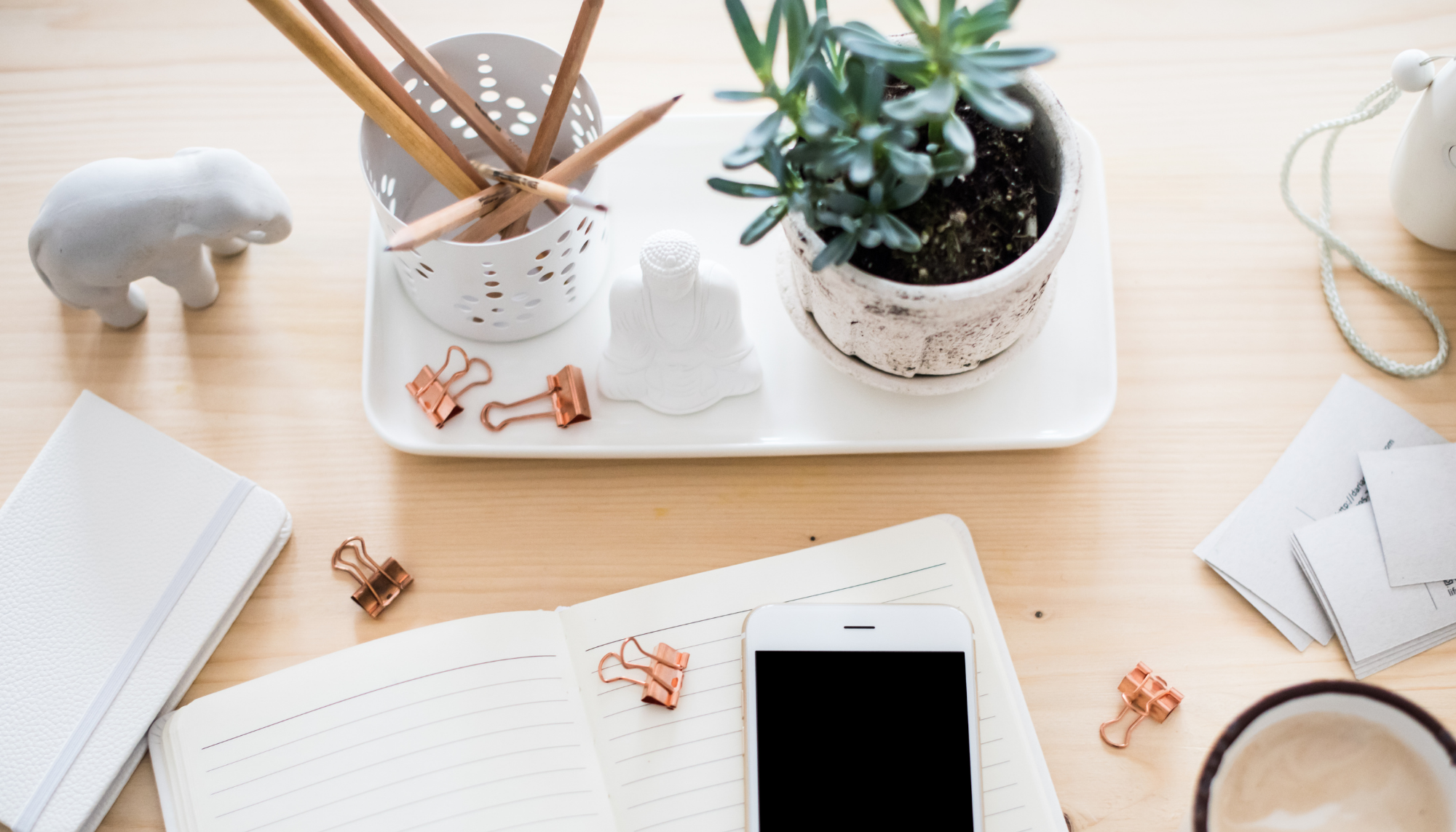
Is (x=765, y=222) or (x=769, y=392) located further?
(x=769, y=392)

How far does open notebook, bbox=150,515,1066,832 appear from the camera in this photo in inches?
22.7

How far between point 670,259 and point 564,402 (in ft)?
0.44

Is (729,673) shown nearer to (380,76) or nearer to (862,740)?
(862,740)

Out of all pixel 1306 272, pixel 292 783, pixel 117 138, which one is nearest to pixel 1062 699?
pixel 1306 272

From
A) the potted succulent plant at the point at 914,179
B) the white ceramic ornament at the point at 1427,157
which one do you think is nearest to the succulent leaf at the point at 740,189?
the potted succulent plant at the point at 914,179

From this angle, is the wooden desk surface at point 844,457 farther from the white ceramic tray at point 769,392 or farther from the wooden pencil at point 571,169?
the wooden pencil at point 571,169

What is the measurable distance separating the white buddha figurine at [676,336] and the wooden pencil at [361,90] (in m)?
0.11

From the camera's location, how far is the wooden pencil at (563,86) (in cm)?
50

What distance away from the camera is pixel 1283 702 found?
1.46ft

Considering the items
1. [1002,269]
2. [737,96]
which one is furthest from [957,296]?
[737,96]

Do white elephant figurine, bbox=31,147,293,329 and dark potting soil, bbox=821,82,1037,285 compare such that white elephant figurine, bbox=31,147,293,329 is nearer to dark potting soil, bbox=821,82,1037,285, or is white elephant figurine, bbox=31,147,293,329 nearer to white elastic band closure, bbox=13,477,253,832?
white elastic band closure, bbox=13,477,253,832

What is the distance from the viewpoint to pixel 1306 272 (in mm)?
673

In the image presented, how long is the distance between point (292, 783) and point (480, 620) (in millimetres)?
143

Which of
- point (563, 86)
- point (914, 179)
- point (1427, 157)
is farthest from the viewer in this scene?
point (1427, 157)
